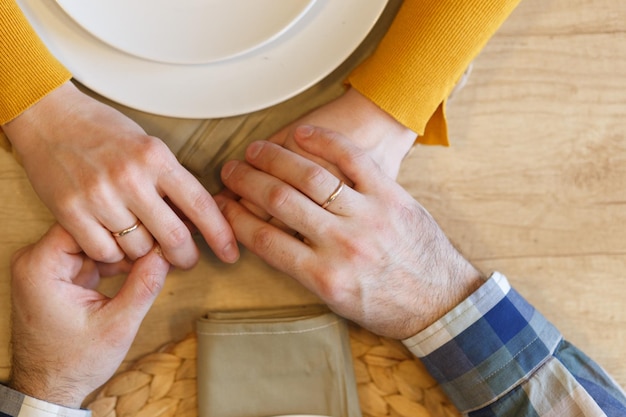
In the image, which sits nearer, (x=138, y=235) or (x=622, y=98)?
(x=138, y=235)

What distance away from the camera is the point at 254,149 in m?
0.74

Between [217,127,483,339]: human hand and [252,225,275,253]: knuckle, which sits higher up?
[217,127,483,339]: human hand

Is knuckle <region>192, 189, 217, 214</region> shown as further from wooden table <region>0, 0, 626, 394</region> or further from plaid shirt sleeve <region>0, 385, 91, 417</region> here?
plaid shirt sleeve <region>0, 385, 91, 417</region>

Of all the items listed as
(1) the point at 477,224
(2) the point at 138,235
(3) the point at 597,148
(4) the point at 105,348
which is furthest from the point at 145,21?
(3) the point at 597,148

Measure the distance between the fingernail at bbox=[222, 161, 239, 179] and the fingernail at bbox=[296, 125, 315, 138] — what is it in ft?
0.26

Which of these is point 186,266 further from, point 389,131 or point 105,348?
point 389,131

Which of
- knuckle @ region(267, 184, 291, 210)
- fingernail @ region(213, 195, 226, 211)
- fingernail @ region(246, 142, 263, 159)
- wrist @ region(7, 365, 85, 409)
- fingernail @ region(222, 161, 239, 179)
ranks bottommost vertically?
wrist @ region(7, 365, 85, 409)

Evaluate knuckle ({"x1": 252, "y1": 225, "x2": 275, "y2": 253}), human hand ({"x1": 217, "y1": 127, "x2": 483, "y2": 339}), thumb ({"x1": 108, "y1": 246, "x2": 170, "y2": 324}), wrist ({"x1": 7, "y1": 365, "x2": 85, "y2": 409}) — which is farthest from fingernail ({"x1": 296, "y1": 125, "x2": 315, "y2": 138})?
wrist ({"x1": 7, "y1": 365, "x2": 85, "y2": 409})

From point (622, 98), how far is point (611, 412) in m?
0.39

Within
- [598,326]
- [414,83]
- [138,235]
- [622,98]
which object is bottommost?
[138,235]

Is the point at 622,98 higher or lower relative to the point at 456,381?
higher

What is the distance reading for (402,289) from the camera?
28.8 inches

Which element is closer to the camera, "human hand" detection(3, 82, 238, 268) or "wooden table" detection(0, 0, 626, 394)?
"human hand" detection(3, 82, 238, 268)

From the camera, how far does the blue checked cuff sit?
2.40ft
